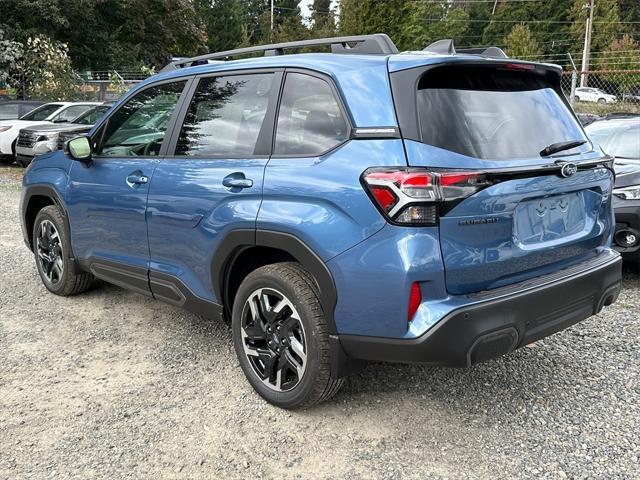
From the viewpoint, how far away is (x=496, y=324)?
2.55 m

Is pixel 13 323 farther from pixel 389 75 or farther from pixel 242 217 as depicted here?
pixel 389 75

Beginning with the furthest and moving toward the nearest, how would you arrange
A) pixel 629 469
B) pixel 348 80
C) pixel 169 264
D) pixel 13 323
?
pixel 13 323
pixel 169 264
pixel 348 80
pixel 629 469

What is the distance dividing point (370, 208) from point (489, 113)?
2.53ft

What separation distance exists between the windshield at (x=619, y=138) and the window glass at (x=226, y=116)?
438 centimetres

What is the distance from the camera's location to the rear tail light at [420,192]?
246cm

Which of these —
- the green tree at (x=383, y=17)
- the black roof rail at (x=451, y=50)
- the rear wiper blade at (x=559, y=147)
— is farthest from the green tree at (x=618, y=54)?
the rear wiper blade at (x=559, y=147)

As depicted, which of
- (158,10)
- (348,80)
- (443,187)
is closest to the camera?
(443,187)

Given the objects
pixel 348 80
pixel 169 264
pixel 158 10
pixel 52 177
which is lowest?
pixel 169 264

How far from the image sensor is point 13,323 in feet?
14.2

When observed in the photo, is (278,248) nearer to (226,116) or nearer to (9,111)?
(226,116)

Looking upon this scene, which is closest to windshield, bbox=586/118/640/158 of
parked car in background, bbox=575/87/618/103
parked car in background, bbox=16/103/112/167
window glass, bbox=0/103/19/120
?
parked car in background, bbox=575/87/618/103

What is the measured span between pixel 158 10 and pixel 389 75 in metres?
31.8

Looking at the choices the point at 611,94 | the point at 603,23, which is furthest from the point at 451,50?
the point at 603,23

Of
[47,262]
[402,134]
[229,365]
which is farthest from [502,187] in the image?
[47,262]
